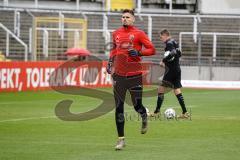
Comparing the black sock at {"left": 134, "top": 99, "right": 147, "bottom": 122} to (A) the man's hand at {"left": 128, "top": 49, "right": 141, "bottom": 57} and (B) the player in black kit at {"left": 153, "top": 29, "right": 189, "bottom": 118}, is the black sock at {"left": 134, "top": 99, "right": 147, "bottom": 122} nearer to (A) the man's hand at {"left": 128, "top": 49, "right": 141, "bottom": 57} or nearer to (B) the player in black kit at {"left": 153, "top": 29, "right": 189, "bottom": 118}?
(A) the man's hand at {"left": 128, "top": 49, "right": 141, "bottom": 57}

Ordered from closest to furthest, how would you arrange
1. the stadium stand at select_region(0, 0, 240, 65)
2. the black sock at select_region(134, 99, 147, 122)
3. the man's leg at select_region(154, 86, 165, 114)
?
the black sock at select_region(134, 99, 147, 122), the man's leg at select_region(154, 86, 165, 114), the stadium stand at select_region(0, 0, 240, 65)

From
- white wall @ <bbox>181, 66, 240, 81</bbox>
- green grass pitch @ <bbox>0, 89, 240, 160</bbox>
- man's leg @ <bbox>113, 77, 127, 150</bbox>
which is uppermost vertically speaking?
man's leg @ <bbox>113, 77, 127, 150</bbox>

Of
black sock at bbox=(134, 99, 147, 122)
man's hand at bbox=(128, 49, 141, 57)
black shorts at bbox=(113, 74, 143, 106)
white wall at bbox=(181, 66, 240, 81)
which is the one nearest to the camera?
man's hand at bbox=(128, 49, 141, 57)

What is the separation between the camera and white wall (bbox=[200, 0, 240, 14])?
46.2 m

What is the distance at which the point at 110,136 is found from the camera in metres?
16.3

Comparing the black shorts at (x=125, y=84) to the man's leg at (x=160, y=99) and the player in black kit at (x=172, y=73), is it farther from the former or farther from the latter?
the man's leg at (x=160, y=99)

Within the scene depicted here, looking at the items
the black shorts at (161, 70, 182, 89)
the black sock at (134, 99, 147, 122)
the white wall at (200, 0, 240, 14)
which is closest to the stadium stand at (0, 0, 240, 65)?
the white wall at (200, 0, 240, 14)

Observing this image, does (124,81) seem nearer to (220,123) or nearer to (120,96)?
(120,96)

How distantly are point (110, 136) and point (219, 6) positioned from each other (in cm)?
3125

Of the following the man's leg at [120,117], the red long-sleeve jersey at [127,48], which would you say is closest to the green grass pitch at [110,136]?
the man's leg at [120,117]

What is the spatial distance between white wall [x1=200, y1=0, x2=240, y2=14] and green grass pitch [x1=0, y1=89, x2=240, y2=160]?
69.9 ft

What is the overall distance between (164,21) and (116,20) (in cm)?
236

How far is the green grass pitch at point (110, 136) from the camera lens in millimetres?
13375

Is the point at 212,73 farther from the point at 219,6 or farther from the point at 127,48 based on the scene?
the point at 127,48
